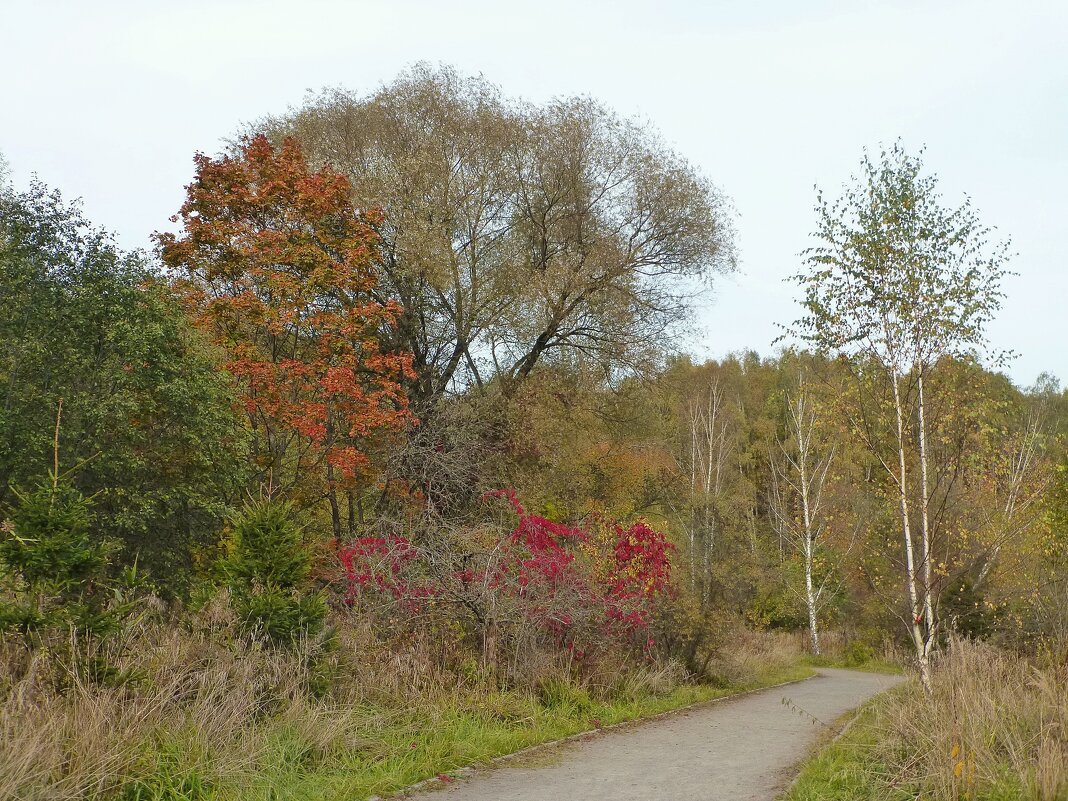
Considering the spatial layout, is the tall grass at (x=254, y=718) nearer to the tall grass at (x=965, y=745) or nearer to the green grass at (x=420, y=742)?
the green grass at (x=420, y=742)

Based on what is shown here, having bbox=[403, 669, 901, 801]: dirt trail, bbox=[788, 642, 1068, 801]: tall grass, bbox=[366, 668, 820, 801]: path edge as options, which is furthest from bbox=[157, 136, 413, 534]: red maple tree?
bbox=[788, 642, 1068, 801]: tall grass

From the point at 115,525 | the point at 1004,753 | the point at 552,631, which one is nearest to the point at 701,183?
the point at 552,631

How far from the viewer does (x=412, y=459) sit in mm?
15695

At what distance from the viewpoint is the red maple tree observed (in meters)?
15.2

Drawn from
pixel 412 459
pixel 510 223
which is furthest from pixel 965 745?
pixel 510 223

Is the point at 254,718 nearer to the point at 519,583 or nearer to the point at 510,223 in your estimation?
the point at 519,583

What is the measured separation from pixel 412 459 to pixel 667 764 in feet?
29.6

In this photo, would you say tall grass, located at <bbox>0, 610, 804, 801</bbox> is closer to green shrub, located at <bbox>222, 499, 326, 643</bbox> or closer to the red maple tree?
green shrub, located at <bbox>222, 499, 326, 643</bbox>

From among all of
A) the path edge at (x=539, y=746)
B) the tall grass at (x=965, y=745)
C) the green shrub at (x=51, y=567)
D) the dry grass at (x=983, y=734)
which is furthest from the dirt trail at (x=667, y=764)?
the green shrub at (x=51, y=567)

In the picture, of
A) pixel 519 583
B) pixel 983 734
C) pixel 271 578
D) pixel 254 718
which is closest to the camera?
pixel 983 734

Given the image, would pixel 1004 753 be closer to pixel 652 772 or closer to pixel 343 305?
pixel 652 772

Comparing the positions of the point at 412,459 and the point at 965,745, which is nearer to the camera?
the point at 965,745

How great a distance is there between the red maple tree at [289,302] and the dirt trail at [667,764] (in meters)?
7.94

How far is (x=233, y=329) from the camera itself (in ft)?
51.6
